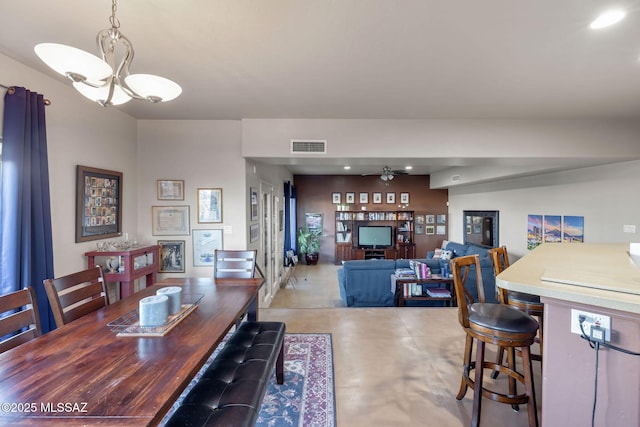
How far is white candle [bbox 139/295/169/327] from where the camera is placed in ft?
4.58

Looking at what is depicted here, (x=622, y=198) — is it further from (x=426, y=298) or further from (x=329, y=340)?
(x=329, y=340)

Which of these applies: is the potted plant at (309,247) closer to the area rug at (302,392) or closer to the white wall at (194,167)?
the white wall at (194,167)

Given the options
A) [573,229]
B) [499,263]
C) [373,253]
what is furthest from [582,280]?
[373,253]

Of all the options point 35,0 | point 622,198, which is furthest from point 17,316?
point 622,198

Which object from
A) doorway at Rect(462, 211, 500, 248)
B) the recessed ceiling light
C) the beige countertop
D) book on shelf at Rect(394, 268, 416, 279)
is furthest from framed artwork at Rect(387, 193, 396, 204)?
the recessed ceiling light

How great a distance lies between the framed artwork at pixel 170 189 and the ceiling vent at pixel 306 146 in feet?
4.99

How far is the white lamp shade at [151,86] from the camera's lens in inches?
55.6

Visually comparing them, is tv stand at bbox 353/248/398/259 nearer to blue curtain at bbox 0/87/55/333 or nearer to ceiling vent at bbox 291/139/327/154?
ceiling vent at bbox 291/139/327/154

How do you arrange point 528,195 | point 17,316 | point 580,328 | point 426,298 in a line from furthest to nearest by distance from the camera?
point 528,195
point 426,298
point 17,316
point 580,328

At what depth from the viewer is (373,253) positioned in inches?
317

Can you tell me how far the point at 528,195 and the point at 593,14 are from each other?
4.49 meters

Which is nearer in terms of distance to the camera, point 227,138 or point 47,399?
point 47,399

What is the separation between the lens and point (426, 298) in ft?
14.5

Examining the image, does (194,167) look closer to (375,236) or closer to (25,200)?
(25,200)
